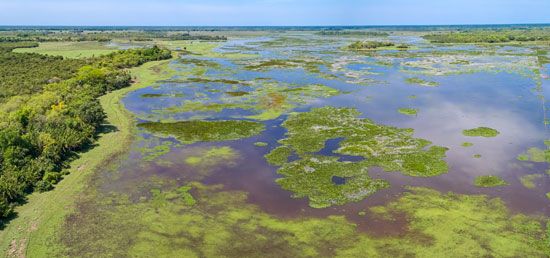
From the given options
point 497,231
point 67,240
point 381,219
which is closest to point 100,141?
point 67,240

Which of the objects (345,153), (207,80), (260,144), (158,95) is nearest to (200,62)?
(207,80)

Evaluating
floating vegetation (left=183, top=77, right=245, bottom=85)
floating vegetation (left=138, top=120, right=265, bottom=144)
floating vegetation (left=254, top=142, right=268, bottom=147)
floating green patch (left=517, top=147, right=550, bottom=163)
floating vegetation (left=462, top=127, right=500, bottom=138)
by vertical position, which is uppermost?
floating vegetation (left=183, top=77, right=245, bottom=85)

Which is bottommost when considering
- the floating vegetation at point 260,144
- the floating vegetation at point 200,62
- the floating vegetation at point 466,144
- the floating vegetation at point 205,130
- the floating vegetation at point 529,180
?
the floating vegetation at point 529,180

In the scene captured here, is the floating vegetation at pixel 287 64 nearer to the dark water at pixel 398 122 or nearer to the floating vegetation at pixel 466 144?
the dark water at pixel 398 122

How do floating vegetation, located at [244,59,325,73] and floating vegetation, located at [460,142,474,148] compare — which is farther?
floating vegetation, located at [244,59,325,73]

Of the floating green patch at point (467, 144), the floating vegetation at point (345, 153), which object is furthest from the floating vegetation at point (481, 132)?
the floating vegetation at point (345, 153)

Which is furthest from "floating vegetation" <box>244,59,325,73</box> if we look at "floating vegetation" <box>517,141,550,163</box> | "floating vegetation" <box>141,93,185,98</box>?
"floating vegetation" <box>517,141,550,163</box>

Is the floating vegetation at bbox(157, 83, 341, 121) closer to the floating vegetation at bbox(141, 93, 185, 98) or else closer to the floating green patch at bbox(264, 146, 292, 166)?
the floating vegetation at bbox(141, 93, 185, 98)
